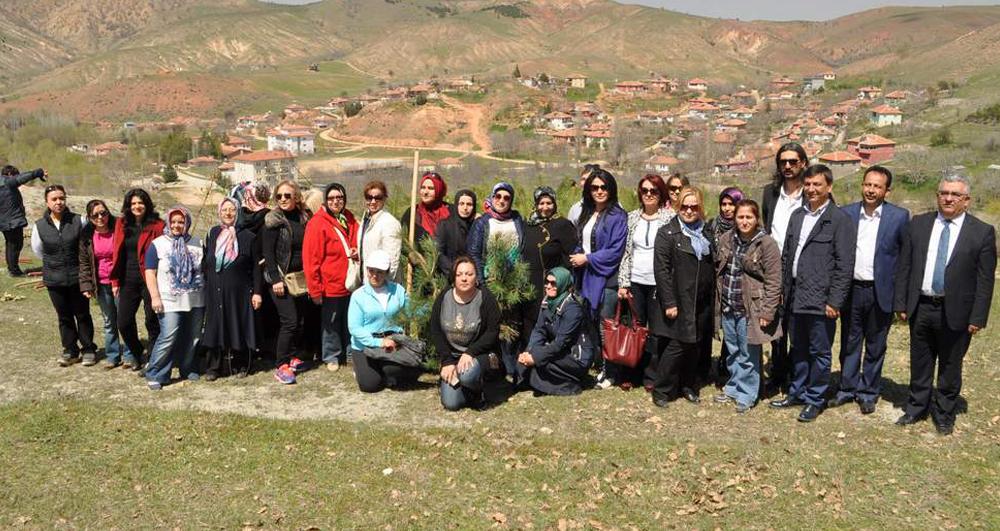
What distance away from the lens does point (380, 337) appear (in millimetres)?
6270

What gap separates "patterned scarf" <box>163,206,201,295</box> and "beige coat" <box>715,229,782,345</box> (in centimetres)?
466

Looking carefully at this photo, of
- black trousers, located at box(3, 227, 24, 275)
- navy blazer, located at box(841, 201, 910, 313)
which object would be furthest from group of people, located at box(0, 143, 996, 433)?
black trousers, located at box(3, 227, 24, 275)

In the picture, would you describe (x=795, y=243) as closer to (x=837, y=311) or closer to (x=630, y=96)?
(x=837, y=311)

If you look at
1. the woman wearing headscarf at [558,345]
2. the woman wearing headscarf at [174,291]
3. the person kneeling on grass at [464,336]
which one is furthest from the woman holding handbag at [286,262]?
the woman wearing headscarf at [558,345]

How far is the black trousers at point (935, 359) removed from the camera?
507 cm

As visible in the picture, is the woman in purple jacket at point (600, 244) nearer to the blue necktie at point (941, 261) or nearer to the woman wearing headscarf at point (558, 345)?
the woman wearing headscarf at point (558, 345)

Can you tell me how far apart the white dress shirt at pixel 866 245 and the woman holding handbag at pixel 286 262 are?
474 cm

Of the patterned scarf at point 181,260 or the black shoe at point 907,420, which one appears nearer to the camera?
the black shoe at point 907,420

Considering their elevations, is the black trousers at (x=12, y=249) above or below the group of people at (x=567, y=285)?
below

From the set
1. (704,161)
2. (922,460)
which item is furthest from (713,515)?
(704,161)

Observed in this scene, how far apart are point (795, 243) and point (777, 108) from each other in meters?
107

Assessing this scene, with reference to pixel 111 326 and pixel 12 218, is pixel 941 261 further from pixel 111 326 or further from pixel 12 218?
pixel 12 218

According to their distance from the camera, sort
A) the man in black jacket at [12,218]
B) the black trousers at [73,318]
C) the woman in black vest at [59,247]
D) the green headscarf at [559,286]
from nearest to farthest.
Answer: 1. the green headscarf at [559,286]
2. the woman in black vest at [59,247]
3. the black trousers at [73,318]
4. the man in black jacket at [12,218]

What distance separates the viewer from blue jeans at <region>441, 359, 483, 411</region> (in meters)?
5.79
